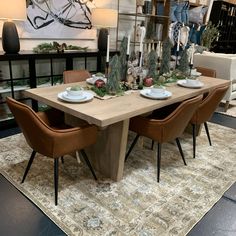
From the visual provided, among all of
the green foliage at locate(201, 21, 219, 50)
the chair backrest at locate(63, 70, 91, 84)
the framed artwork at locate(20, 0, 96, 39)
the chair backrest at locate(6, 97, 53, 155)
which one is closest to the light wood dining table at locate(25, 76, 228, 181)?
the chair backrest at locate(6, 97, 53, 155)

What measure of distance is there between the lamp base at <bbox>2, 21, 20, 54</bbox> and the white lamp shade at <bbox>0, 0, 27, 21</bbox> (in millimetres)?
193

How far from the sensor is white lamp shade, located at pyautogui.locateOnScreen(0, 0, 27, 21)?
2.64 metres

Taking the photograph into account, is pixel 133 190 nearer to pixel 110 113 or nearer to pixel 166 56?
pixel 110 113

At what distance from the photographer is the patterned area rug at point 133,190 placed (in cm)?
176

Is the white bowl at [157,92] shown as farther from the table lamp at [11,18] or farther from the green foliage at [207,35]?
the green foliage at [207,35]

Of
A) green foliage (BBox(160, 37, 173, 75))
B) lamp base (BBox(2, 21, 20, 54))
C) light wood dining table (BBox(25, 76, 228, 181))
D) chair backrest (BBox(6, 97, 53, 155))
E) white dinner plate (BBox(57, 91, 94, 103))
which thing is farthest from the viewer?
lamp base (BBox(2, 21, 20, 54))

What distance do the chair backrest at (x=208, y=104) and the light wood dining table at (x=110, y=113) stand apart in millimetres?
118

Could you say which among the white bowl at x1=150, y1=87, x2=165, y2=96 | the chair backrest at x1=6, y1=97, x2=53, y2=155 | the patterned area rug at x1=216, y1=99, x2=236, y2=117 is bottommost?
the patterned area rug at x1=216, y1=99, x2=236, y2=117

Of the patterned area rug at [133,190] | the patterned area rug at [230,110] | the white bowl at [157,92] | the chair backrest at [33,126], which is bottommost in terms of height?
the patterned area rug at [133,190]

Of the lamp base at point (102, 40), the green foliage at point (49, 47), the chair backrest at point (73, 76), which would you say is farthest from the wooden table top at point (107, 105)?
the lamp base at point (102, 40)

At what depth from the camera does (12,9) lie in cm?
270

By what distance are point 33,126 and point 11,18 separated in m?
1.62

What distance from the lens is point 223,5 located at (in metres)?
6.87

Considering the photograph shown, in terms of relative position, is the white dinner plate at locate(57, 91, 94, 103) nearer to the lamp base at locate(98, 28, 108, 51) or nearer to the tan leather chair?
the tan leather chair
